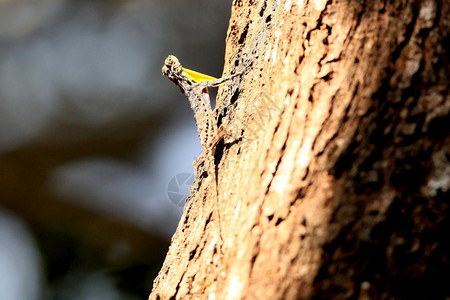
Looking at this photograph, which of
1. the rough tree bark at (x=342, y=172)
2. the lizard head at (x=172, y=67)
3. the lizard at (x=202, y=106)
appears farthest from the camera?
the lizard head at (x=172, y=67)

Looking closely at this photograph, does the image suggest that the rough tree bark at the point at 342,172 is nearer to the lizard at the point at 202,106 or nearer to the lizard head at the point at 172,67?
the lizard at the point at 202,106

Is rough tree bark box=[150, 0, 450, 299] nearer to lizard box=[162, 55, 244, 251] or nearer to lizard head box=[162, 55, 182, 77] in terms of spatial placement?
lizard box=[162, 55, 244, 251]

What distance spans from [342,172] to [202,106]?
4.37 ft

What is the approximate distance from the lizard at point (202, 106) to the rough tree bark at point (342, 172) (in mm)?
333

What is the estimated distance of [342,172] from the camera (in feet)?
1.99

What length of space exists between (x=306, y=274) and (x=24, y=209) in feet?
9.03

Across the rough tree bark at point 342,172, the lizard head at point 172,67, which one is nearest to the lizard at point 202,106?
the lizard head at point 172,67

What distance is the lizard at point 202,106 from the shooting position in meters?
1.18

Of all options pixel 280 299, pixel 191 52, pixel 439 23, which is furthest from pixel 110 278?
pixel 439 23

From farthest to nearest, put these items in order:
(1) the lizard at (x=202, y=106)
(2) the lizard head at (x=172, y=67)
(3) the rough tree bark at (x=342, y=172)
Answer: (2) the lizard head at (x=172, y=67) < (1) the lizard at (x=202, y=106) < (3) the rough tree bark at (x=342, y=172)

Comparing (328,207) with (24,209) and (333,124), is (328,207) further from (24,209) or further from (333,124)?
(24,209)

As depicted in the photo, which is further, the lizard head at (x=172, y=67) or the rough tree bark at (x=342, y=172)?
the lizard head at (x=172, y=67)

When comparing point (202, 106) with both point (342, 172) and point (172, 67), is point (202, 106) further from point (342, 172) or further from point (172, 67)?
point (342, 172)

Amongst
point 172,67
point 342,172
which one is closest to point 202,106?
point 172,67
